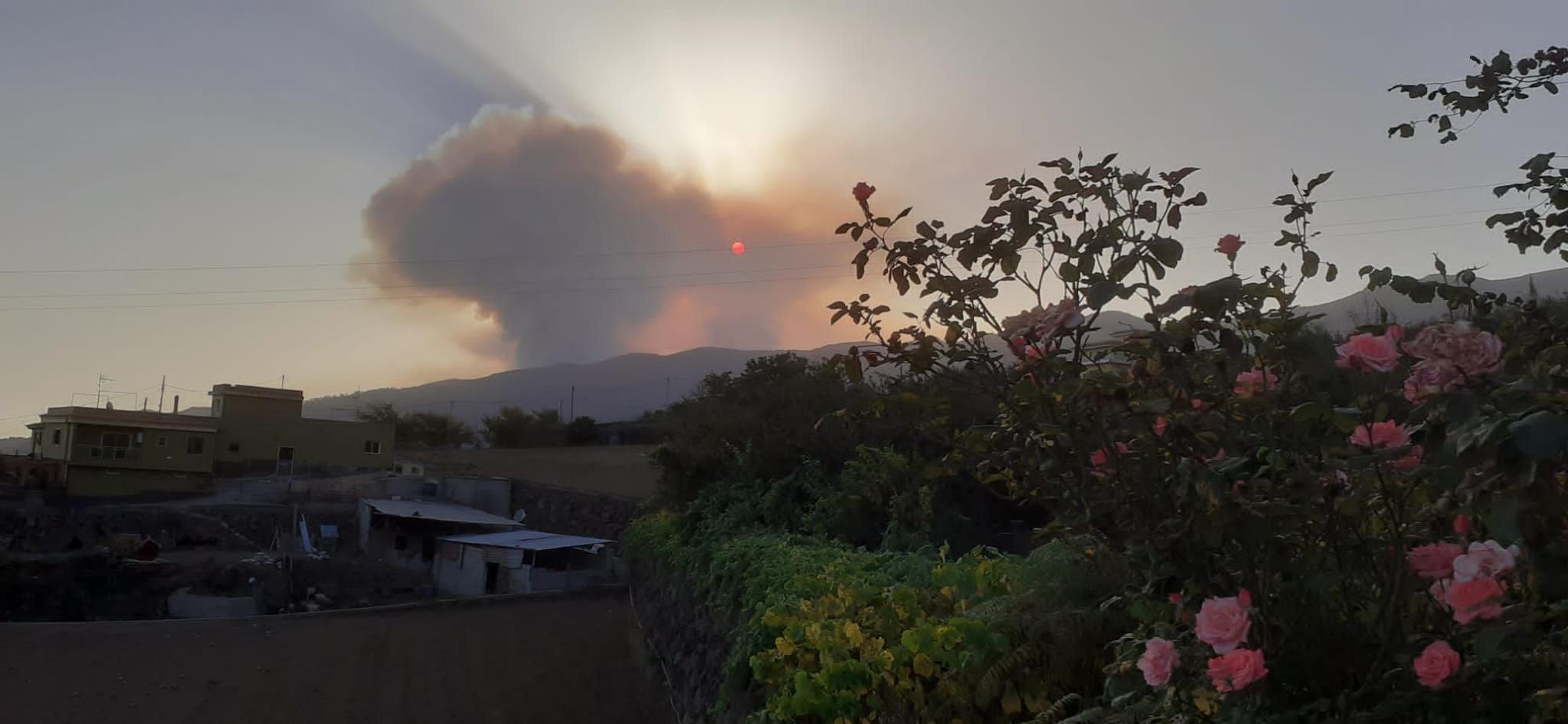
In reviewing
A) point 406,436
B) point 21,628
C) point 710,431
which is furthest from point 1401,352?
point 406,436

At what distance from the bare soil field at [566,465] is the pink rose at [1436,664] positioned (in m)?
36.0

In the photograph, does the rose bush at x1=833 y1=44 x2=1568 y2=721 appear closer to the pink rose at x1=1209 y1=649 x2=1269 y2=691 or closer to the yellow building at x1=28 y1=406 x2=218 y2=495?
the pink rose at x1=1209 y1=649 x2=1269 y2=691

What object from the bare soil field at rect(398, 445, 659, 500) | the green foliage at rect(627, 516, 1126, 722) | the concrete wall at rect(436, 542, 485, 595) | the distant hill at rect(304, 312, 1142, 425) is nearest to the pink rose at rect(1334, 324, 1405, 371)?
the green foliage at rect(627, 516, 1126, 722)

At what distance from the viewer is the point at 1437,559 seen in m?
2.23

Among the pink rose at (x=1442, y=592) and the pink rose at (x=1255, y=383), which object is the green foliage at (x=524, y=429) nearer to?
the pink rose at (x=1255, y=383)

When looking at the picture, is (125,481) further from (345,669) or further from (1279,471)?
(1279,471)

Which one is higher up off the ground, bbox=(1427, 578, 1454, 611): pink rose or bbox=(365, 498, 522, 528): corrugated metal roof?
bbox=(1427, 578, 1454, 611): pink rose

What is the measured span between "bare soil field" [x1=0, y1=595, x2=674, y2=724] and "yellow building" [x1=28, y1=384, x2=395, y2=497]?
2647 centimetres

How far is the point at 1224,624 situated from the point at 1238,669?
0.30ft

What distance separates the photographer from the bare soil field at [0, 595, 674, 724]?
51.2 ft

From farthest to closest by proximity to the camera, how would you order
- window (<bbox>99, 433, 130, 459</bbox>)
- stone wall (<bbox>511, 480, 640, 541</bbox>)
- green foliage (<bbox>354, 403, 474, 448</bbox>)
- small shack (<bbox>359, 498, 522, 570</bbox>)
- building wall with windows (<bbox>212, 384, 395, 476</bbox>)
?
1. green foliage (<bbox>354, 403, 474, 448</bbox>)
2. building wall with windows (<bbox>212, 384, 395, 476</bbox>)
3. window (<bbox>99, 433, 130, 459</bbox>)
4. stone wall (<bbox>511, 480, 640, 541</bbox>)
5. small shack (<bbox>359, 498, 522, 570</bbox>)

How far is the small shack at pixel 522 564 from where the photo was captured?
28.4m

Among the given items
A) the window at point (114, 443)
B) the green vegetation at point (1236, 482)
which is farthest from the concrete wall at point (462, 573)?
the green vegetation at point (1236, 482)

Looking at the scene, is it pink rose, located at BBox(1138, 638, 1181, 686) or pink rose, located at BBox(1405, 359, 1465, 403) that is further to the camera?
pink rose, located at BBox(1138, 638, 1181, 686)
